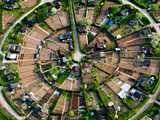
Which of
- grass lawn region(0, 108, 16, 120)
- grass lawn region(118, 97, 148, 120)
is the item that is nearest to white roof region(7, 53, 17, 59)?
grass lawn region(0, 108, 16, 120)

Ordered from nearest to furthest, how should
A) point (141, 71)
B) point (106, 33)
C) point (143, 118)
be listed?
1. point (143, 118)
2. point (141, 71)
3. point (106, 33)

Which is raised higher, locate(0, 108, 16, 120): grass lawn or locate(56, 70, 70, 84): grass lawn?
locate(56, 70, 70, 84): grass lawn

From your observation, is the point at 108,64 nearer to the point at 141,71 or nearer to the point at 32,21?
the point at 141,71

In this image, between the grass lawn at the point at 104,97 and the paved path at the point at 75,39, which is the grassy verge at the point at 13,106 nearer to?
the grass lawn at the point at 104,97

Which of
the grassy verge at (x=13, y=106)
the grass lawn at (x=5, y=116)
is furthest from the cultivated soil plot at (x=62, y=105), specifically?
the grass lawn at (x=5, y=116)

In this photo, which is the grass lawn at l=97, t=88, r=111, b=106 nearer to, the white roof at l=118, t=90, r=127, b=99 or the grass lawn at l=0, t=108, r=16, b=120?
the white roof at l=118, t=90, r=127, b=99

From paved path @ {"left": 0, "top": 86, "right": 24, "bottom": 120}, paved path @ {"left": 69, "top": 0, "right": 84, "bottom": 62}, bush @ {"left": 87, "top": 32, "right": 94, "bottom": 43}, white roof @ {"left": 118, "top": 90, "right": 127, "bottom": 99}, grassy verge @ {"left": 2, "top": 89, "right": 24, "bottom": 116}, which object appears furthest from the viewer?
bush @ {"left": 87, "top": 32, "right": 94, "bottom": 43}

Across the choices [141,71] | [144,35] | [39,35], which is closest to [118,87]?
[141,71]

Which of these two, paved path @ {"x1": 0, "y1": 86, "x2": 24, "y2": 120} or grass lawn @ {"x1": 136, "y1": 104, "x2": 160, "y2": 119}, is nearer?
grass lawn @ {"x1": 136, "y1": 104, "x2": 160, "y2": 119}
